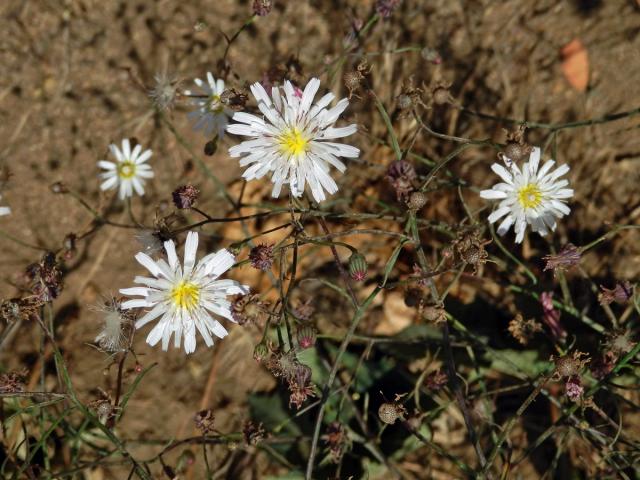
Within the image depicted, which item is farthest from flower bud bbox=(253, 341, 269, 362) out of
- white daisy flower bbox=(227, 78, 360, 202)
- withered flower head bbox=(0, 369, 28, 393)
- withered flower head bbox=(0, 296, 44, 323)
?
withered flower head bbox=(0, 369, 28, 393)

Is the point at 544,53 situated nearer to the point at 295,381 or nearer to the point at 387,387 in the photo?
the point at 387,387

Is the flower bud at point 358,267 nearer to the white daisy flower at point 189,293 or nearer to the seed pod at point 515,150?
the white daisy flower at point 189,293

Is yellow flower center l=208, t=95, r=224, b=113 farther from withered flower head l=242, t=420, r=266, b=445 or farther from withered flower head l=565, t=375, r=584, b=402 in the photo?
withered flower head l=565, t=375, r=584, b=402

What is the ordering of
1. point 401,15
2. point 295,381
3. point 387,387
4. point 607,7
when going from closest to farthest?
point 295,381
point 387,387
point 607,7
point 401,15

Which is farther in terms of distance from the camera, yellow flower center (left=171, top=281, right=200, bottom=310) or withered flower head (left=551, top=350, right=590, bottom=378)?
yellow flower center (left=171, top=281, right=200, bottom=310)

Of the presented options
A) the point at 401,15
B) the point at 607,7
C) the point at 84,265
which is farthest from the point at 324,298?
the point at 607,7

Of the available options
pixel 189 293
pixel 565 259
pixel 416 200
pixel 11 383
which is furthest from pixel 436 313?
pixel 11 383
